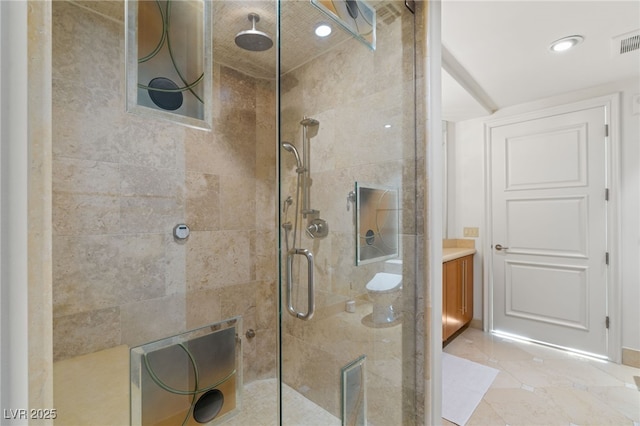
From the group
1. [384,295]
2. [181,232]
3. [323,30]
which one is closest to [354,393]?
[384,295]

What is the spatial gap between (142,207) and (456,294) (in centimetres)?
288

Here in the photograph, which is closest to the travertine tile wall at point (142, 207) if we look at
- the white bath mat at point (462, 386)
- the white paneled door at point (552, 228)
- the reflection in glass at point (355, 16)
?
the reflection in glass at point (355, 16)

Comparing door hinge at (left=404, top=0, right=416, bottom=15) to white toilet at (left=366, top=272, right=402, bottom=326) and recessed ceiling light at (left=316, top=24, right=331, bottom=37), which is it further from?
white toilet at (left=366, top=272, right=402, bottom=326)

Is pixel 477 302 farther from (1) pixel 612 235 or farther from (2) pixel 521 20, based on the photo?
(2) pixel 521 20

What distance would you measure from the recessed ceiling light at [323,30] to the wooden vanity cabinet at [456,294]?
7.24 feet

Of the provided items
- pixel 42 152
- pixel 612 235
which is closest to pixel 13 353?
pixel 42 152

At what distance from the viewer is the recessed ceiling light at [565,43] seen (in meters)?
1.95

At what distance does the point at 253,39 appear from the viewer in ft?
6.17

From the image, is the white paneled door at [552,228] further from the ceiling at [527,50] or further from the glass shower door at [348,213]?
the glass shower door at [348,213]

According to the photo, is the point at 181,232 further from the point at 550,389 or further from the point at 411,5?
the point at 550,389

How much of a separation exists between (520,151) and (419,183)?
234cm

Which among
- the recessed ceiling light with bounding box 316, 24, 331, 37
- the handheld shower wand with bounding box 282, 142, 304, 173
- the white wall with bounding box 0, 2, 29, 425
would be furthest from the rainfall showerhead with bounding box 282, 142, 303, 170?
the white wall with bounding box 0, 2, 29, 425

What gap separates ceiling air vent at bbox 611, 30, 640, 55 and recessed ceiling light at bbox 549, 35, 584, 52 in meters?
0.23

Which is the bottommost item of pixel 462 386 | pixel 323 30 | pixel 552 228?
pixel 462 386
